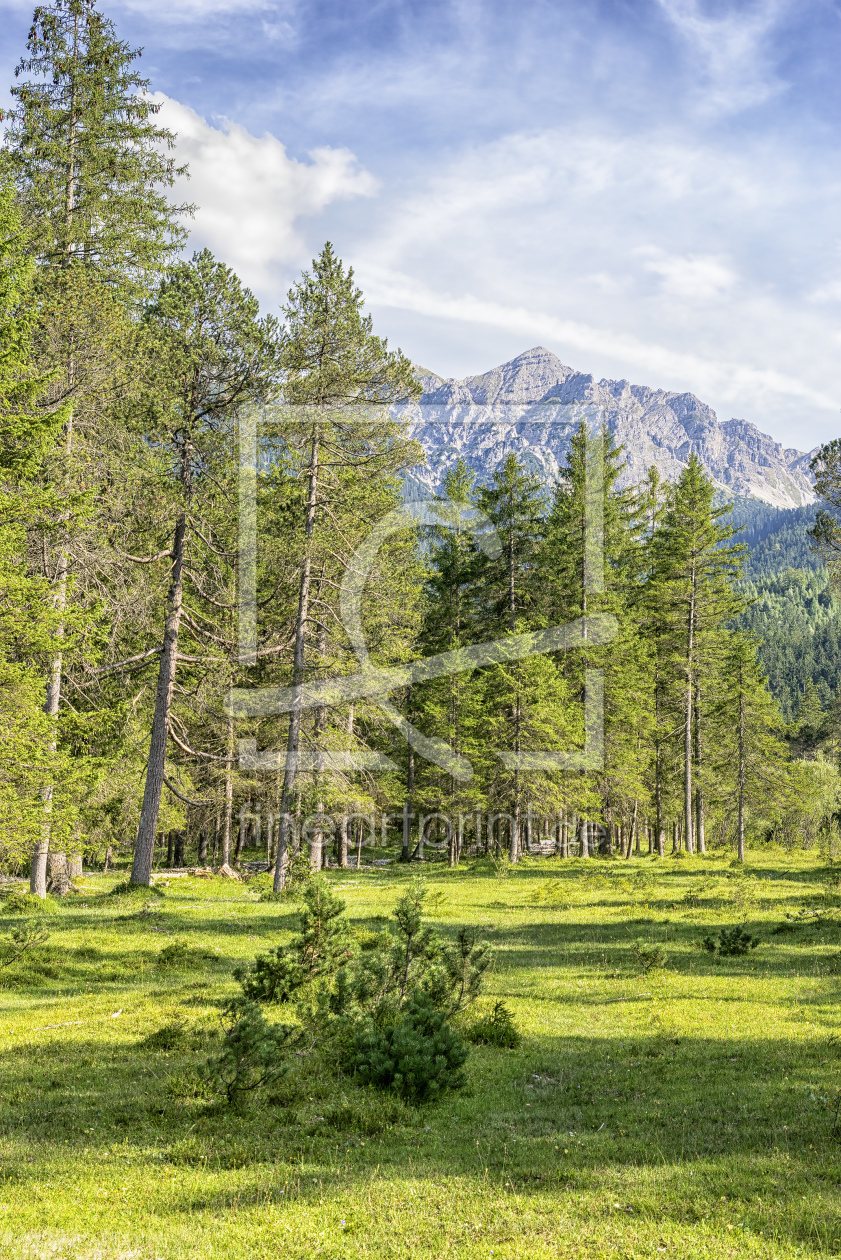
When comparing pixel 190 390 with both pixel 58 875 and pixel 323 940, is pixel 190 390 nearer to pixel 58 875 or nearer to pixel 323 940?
pixel 58 875

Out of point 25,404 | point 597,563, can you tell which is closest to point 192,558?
point 25,404

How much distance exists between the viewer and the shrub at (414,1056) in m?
8.21

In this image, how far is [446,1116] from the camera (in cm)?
776

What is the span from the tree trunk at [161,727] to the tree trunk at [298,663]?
363cm

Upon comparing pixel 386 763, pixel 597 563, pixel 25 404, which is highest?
pixel 597 563

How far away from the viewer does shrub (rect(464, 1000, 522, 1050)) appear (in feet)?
33.2

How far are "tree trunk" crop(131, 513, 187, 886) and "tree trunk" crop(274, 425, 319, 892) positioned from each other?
363cm

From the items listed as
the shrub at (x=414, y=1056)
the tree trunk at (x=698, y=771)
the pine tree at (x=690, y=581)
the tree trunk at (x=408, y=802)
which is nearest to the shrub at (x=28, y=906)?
the shrub at (x=414, y=1056)

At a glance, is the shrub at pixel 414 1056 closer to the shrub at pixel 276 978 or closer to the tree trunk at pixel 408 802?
the shrub at pixel 276 978

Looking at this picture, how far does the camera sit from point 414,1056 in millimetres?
8289

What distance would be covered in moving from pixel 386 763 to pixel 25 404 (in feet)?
91.2

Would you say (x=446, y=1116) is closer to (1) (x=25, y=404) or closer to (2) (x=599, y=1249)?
(2) (x=599, y=1249)

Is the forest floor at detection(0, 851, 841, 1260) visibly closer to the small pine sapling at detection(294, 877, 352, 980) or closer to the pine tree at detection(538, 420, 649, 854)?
the small pine sapling at detection(294, 877, 352, 980)

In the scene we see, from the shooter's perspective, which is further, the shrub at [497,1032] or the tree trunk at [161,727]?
the tree trunk at [161,727]
